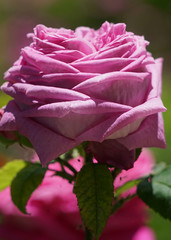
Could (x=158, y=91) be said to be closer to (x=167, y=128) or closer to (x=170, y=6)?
(x=167, y=128)

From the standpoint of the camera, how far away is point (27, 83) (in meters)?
0.41

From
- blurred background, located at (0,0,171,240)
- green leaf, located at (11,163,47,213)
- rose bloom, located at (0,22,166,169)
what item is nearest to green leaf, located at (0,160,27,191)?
green leaf, located at (11,163,47,213)

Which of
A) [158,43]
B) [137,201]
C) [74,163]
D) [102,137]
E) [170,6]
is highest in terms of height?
[102,137]

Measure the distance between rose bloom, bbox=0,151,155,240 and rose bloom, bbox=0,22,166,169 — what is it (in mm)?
212

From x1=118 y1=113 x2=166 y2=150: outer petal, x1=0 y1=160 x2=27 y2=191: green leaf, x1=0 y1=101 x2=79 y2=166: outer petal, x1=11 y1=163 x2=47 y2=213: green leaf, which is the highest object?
x1=0 y1=101 x2=79 y2=166: outer petal

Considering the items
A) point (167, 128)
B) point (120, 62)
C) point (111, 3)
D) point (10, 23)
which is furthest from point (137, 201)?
point (111, 3)

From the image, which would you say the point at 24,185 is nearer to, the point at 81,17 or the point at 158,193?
the point at 158,193

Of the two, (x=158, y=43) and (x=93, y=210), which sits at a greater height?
(x=93, y=210)

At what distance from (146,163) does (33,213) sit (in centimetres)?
18

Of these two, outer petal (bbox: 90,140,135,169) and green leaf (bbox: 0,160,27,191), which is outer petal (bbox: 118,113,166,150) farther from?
green leaf (bbox: 0,160,27,191)

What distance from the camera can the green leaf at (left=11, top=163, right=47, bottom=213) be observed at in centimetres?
47

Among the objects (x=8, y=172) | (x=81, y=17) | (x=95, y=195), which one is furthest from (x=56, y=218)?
(x=81, y=17)

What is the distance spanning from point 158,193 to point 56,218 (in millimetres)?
244

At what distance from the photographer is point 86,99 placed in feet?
1.22
